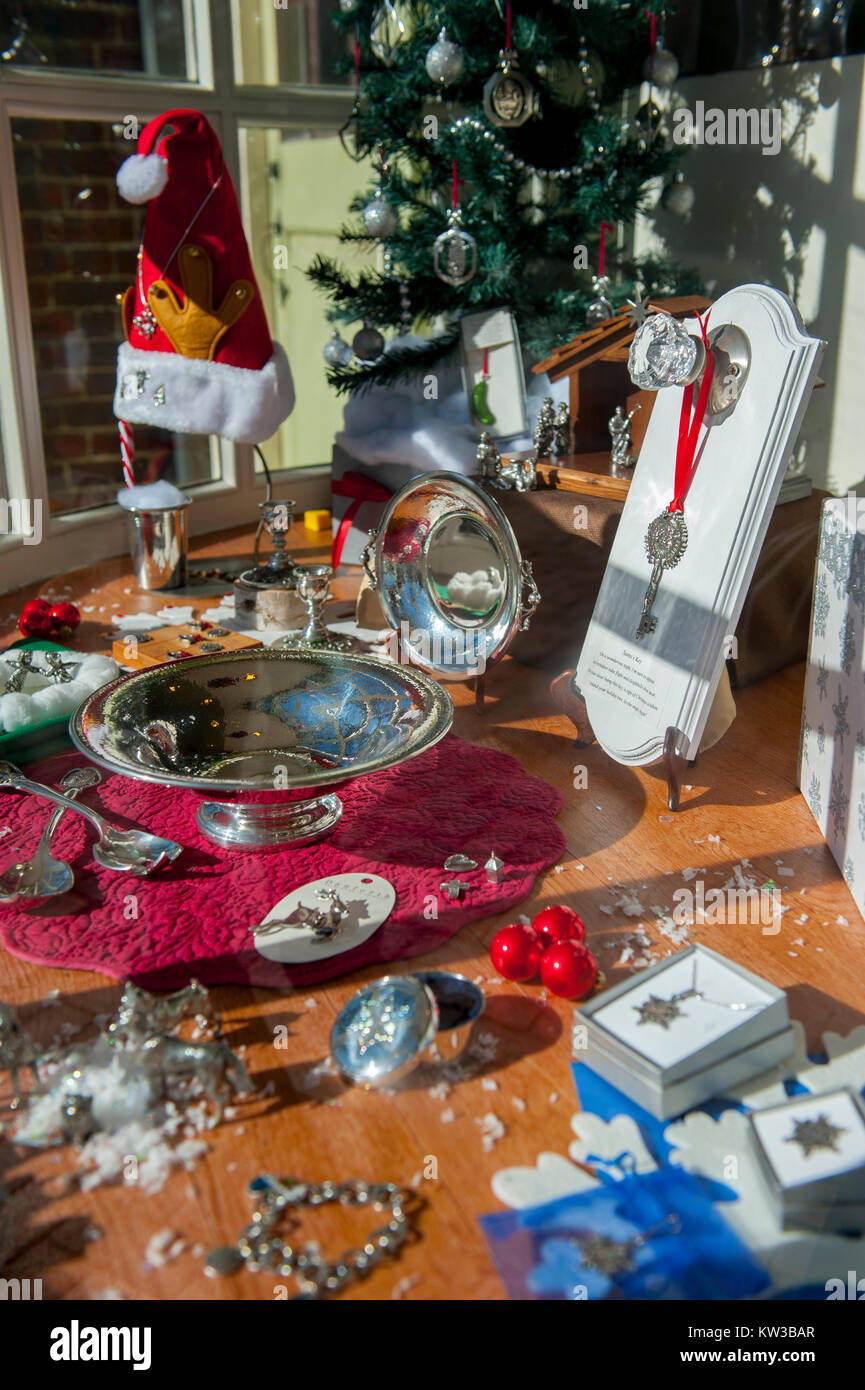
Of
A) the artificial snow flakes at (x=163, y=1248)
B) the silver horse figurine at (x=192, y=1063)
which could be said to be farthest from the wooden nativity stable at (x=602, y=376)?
the artificial snow flakes at (x=163, y=1248)

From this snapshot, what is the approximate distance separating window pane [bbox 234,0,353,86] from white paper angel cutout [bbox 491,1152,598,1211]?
196cm

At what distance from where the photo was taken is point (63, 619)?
1.68 metres

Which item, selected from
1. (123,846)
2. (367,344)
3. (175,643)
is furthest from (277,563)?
(123,846)

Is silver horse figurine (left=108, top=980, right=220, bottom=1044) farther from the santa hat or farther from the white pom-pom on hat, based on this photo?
the white pom-pom on hat

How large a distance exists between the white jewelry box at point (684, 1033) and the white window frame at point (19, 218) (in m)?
1.42

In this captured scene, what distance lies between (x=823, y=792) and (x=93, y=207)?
1.58 m

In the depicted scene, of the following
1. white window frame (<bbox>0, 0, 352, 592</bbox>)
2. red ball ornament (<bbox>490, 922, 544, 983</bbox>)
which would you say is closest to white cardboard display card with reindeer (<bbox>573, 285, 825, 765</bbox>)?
red ball ornament (<bbox>490, 922, 544, 983</bbox>)

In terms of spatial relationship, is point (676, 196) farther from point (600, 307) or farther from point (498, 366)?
point (498, 366)

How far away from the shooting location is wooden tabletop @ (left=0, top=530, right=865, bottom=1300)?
699mm

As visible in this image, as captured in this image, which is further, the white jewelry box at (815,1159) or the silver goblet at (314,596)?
the silver goblet at (314,596)

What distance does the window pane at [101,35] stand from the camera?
1.80 metres

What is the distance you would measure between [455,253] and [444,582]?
60cm

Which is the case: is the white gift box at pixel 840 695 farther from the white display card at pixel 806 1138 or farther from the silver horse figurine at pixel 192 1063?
the silver horse figurine at pixel 192 1063
